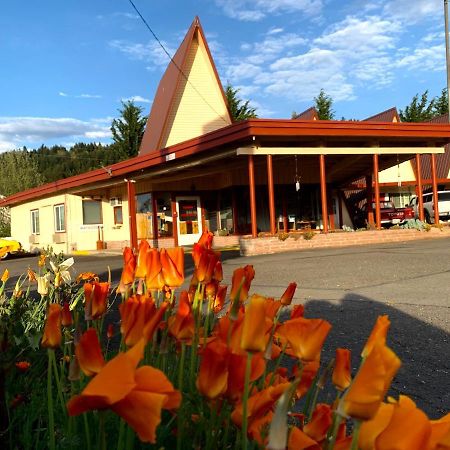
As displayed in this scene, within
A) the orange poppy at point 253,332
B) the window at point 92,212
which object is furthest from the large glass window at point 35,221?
the orange poppy at point 253,332

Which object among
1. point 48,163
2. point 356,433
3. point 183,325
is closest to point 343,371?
point 356,433

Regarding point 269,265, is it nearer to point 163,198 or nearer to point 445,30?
point 163,198

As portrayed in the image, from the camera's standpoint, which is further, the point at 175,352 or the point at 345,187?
the point at 345,187

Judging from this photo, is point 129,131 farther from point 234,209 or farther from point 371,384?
point 371,384

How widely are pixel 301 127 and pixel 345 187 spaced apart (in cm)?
943

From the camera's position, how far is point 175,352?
1.59 m

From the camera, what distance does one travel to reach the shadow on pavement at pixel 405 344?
2.72 meters

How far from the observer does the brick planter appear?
13.2 metres

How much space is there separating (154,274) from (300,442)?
61 cm

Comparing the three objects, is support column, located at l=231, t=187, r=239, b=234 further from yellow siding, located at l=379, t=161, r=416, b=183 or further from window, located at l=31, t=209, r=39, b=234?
yellow siding, located at l=379, t=161, r=416, b=183

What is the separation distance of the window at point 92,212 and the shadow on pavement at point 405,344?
59.4 ft

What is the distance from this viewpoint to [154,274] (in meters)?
1.34

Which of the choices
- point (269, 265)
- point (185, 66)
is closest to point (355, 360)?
point (269, 265)

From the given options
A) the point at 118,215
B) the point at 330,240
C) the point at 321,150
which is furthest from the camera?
the point at 118,215
